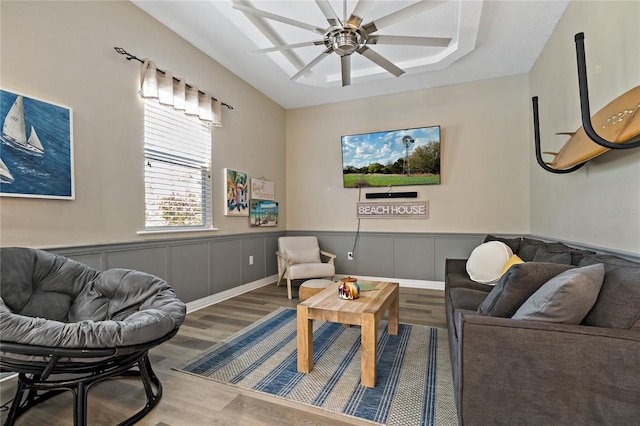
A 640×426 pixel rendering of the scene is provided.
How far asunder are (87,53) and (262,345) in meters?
2.87

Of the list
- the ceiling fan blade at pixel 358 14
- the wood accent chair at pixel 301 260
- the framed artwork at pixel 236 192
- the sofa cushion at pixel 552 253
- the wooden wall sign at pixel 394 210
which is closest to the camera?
the sofa cushion at pixel 552 253

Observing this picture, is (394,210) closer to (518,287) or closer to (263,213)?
(263,213)

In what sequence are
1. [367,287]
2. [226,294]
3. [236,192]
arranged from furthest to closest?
[236,192] < [226,294] < [367,287]

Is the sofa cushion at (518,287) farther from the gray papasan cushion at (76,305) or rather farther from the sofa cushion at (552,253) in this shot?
the gray papasan cushion at (76,305)

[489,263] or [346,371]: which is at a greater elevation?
[489,263]

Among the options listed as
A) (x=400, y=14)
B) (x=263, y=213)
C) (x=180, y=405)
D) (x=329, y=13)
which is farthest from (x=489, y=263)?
(x=263, y=213)

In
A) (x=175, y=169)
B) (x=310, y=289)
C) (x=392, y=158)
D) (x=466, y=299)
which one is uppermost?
(x=392, y=158)

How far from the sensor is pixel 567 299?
1153 mm

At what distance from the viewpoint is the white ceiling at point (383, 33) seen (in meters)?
2.81

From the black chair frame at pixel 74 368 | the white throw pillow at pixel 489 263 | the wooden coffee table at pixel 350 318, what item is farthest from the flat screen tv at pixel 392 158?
the black chair frame at pixel 74 368

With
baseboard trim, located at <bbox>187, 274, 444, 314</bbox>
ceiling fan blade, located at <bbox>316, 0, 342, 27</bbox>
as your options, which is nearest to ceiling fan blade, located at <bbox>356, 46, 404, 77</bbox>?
ceiling fan blade, located at <bbox>316, 0, 342, 27</bbox>

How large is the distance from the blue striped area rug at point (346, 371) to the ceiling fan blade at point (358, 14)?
2.60 metres

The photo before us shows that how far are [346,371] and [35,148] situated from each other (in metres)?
2.74

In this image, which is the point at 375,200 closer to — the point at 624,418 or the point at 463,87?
the point at 463,87
